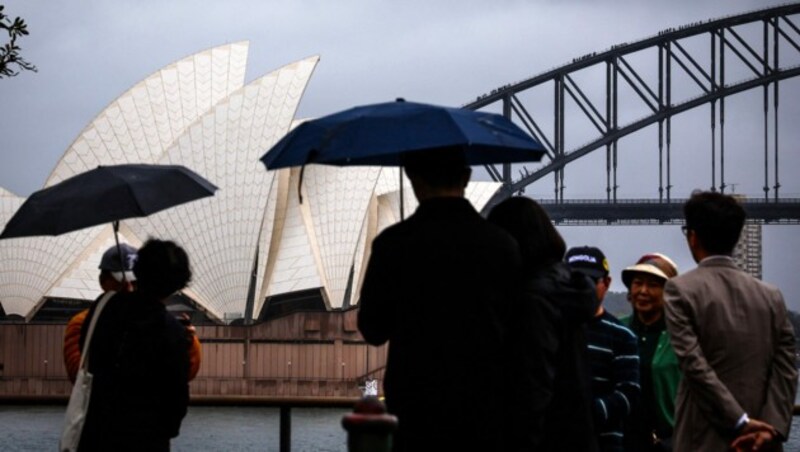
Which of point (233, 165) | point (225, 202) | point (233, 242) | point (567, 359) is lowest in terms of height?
point (567, 359)

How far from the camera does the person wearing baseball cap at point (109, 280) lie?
211 inches

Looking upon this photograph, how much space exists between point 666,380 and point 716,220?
1.08m

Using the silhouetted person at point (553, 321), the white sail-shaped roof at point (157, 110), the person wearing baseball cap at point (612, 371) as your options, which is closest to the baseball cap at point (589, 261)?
the person wearing baseball cap at point (612, 371)

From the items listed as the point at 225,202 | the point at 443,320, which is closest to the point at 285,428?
the point at 443,320

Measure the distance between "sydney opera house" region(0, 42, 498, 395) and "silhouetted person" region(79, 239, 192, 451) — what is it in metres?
36.8

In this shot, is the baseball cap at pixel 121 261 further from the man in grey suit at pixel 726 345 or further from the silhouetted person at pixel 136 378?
the man in grey suit at pixel 726 345

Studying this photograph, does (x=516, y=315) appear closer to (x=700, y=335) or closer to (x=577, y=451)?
(x=577, y=451)

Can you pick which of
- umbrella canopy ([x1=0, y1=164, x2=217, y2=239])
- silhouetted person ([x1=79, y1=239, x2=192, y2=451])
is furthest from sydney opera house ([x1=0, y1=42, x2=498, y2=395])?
silhouetted person ([x1=79, y1=239, x2=192, y2=451])

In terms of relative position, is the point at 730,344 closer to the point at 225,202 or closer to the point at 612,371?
the point at 612,371

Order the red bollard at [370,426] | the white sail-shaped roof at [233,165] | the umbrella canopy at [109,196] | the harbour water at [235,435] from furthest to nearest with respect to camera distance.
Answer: the white sail-shaped roof at [233,165] → the harbour water at [235,435] → the umbrella canopy at [109,196] → the red bollard at [370,426]

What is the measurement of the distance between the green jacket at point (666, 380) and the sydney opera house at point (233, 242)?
36196 mm

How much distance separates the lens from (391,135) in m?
4.33

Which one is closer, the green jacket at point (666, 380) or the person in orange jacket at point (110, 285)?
the person in orange jacket at point (110, 285)

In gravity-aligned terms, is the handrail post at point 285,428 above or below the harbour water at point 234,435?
above
